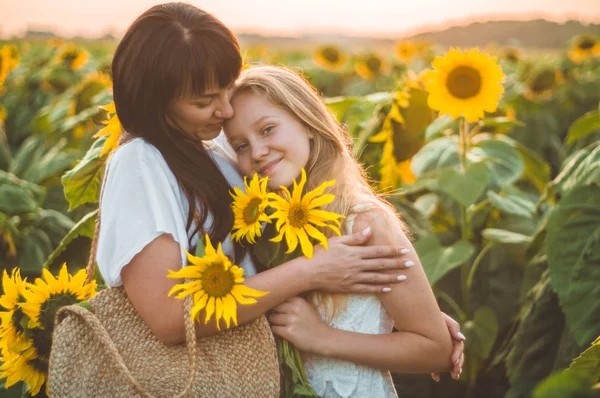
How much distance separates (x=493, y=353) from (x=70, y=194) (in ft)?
5.58

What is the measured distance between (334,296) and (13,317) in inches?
31.1

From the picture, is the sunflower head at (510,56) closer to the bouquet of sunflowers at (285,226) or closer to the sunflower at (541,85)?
the sunflower at (541,85)

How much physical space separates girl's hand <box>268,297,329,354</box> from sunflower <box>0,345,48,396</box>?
0.58m

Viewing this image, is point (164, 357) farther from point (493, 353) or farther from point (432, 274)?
point (493, 353)

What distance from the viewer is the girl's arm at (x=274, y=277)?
1576 millimetres

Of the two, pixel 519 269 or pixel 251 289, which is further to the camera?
pixel 519 269

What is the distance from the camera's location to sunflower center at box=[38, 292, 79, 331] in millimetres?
1743

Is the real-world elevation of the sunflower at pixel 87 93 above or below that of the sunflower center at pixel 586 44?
below

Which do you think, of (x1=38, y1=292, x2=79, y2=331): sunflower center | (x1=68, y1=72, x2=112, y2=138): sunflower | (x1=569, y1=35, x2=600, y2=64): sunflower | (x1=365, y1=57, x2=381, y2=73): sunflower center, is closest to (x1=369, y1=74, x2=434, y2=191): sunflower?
(x1=38, y1=292, x2=79, y2=331): sunflower center

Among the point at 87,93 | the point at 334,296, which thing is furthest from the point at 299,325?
the point at 87,93

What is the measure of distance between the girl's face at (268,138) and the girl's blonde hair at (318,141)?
1.0 inches

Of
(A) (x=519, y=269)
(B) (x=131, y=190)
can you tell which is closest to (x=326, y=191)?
(B) (x=131, y=190)

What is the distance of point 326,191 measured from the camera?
6.10 feet

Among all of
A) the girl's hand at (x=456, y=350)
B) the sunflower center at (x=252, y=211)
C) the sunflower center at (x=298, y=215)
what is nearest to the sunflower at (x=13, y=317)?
the sunflower center at (x=252, y=211)
